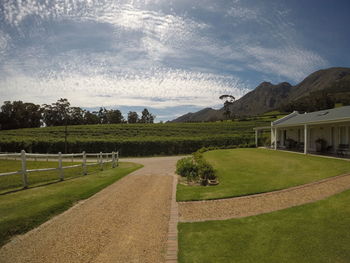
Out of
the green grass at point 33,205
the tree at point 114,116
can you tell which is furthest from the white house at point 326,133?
the tree at point 114,116

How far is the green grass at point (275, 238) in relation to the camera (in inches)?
138

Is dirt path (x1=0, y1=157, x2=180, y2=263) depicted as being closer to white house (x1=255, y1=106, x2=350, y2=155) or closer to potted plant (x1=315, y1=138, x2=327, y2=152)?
white house (x1=255, y1=106, x2=350, y2=155)

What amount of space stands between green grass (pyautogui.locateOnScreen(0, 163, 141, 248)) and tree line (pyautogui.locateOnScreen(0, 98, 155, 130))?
62403 mm

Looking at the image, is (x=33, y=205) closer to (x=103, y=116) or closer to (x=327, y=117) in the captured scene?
(x=327, y=117)

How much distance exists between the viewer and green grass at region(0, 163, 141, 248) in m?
4.45

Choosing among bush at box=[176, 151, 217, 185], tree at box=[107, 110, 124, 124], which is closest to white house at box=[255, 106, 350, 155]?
bush at box=[176, 151, 217, 185]

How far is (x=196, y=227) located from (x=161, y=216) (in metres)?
1.13

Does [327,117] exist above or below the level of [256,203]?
above

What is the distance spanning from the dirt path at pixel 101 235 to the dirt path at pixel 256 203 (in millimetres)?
756

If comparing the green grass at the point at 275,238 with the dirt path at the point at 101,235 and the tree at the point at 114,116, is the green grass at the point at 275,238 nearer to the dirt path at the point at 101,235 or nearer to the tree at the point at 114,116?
the dirt path at the point at 101,235

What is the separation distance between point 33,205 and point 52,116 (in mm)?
94869

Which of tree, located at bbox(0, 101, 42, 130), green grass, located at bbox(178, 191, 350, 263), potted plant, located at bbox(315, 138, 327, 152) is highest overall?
tree, located at bbox(0, 101, 42, 130)

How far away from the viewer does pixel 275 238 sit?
414cm

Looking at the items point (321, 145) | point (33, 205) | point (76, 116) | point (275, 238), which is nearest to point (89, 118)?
point (76, 116)
